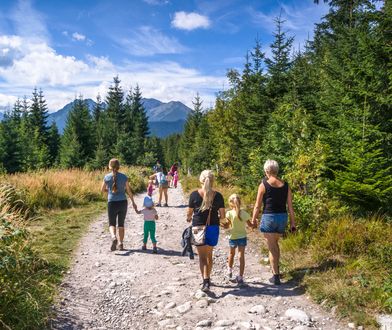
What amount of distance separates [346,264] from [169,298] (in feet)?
10.9

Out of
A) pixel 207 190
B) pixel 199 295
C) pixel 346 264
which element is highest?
pixel 207 190

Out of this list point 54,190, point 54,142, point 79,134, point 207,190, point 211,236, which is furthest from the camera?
point 54,142

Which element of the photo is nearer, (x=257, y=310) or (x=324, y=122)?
(x=257, y=310)

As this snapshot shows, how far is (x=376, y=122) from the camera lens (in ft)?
33.6

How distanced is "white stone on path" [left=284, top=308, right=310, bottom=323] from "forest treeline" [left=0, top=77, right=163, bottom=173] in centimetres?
1761

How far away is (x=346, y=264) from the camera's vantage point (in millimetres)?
6504

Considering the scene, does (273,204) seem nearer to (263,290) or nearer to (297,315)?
(263,290)

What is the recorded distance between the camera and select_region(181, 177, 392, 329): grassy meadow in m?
5.17

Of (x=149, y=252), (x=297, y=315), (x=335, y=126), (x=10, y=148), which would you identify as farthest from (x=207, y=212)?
(x=10, y=148)

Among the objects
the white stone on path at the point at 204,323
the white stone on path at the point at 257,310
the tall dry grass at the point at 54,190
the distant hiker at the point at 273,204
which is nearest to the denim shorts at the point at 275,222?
the distant hiker at the point at 273,204

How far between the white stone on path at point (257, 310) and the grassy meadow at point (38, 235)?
294 cm

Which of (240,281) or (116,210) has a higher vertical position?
(116,210)

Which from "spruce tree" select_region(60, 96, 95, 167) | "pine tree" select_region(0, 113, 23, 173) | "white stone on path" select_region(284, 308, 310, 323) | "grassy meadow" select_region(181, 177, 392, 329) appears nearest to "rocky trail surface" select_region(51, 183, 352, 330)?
"white stone on path" select_region(284, 308, 310, 323)

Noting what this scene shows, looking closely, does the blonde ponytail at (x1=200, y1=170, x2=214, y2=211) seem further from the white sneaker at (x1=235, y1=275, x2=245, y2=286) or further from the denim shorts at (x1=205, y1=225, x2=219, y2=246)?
the white sneaker at (x1=235, y1=275, x2=245, y2=286)
